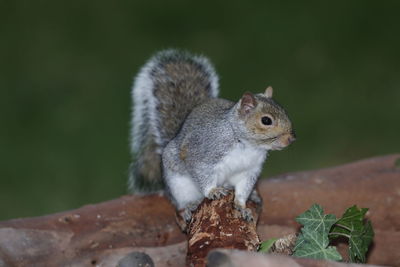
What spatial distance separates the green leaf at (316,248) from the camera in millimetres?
1524

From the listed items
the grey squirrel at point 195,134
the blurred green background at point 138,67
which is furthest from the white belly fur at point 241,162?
the blurred green background at point 138,67

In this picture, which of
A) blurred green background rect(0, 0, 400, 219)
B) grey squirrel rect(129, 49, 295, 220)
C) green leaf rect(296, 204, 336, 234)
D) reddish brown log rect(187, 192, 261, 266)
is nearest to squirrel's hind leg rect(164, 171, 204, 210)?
grey squirrel rect(129, 49, 295, 220)

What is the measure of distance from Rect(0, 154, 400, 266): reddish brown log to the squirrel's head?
255 millimetres

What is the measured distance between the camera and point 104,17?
4.31 meters

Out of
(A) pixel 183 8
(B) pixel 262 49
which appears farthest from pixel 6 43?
(B) pixel 262 49

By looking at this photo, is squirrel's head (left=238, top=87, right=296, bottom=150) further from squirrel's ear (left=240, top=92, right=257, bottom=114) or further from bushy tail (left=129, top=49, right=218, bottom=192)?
bushy tail (left=129, top=49, right=218, bottom=192)

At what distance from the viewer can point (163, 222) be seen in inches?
74.5

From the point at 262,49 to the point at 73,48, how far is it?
1.03 meters

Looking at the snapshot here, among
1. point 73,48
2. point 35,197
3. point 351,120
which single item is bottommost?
point 35,197

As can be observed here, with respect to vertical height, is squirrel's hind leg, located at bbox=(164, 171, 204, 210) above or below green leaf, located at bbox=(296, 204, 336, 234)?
below

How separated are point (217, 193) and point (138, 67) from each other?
88.6 inches

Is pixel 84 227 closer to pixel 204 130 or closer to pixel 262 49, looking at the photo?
pixel 204 130

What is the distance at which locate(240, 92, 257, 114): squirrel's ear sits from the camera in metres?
1.74

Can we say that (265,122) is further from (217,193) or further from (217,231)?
(217,231)
